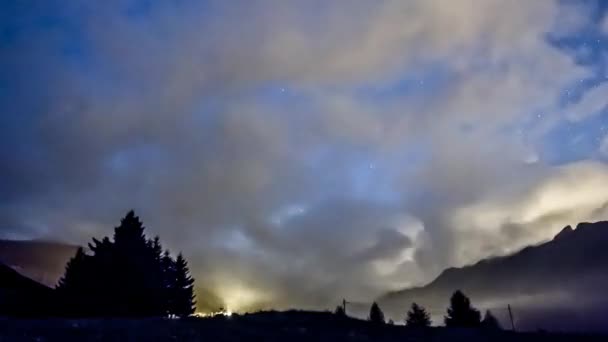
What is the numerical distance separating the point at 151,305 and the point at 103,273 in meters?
5.00

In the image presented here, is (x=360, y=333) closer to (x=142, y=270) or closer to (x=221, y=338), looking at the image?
(x=221, y=338)

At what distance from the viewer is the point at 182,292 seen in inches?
2857

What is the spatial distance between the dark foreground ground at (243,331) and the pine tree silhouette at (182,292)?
39.5m

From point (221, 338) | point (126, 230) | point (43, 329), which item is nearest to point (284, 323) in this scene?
point (221, 338)

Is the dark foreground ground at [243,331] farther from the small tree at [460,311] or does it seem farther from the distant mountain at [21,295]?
the small tree at [460,311]

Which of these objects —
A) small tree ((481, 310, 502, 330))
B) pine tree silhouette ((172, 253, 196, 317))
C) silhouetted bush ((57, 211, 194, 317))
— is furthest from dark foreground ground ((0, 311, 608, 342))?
pine tree silhouette ((172, 253, 196, 317))

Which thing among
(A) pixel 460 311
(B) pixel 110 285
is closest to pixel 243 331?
(B) pixel 110 285

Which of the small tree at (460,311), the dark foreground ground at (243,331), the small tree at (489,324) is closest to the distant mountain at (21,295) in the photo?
the dark foreground ground at (243,331)

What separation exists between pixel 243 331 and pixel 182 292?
52.5 metres

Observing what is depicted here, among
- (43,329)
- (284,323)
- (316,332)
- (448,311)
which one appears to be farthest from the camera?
(448,311)

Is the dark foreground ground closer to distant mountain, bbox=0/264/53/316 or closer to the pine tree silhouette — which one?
distant mountain, bbox=0/264/53/316

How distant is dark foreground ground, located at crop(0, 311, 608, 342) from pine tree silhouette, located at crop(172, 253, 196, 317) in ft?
130

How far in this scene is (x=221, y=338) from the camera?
21.1m

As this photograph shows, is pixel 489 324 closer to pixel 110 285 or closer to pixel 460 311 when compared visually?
pixel 460 311
